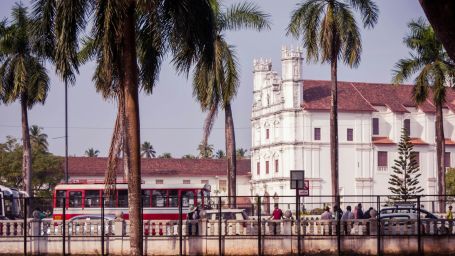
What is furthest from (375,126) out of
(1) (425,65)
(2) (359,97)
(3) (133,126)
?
(3) (133,126)

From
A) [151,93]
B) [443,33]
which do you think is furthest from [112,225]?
[443,33]

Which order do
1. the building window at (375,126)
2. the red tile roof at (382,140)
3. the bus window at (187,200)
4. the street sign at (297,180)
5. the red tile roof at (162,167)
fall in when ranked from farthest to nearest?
1. the red tile roof at (162,167)
2. the building window at (375,126)
3. the red tile roof at (382,140)
4. the bus window at (187,200)
5. the street sign at (297,180)

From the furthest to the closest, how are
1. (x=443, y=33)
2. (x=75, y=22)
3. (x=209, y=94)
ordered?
(x=209, y=94)
(x=75, y=22)
(x=443, y=33)

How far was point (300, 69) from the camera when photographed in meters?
106

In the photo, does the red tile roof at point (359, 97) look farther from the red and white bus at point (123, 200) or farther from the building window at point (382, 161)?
the red and white bus at point (123, 200)

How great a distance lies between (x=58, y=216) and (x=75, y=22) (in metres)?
19.2

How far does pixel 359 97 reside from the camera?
10831 cm

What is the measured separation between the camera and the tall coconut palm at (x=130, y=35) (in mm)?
24594

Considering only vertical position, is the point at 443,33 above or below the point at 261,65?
below

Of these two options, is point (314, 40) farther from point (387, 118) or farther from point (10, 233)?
point (387, 118)

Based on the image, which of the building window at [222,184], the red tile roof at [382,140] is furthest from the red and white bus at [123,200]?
the building window at [222,184]

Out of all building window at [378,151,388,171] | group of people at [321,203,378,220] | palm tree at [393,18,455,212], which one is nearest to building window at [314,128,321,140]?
building window at [378,151,388,171]

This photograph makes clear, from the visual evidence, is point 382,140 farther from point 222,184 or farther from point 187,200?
point 187,200

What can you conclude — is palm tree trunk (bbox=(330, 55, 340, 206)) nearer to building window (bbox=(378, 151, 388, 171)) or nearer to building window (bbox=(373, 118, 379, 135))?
building window (bbox=(378, 151, 388, 171))
